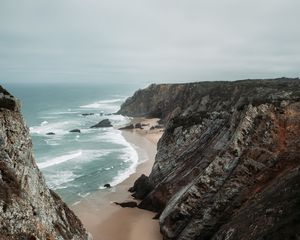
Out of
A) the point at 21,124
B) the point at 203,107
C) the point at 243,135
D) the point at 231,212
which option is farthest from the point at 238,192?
the point at 203,107

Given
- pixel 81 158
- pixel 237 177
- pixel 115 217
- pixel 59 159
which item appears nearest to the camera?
pixel 237 177

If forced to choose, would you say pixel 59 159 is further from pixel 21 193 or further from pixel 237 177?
pixel 21 193

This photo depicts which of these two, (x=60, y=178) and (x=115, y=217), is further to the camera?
(x=60, y=178)

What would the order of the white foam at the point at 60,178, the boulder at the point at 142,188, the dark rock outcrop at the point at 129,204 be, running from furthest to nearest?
the white foam at the point at 60,178
the boulder at the point at 142,188
the dark rock outcrop at the point at 129,204

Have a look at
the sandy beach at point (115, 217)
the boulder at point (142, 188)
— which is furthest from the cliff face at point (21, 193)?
Result: the boulder at point (142, 188)

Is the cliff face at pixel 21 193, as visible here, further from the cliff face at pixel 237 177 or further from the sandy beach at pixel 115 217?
the sandy beach at pixel 115 217

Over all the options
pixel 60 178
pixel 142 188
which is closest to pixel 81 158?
pixel 60 178
